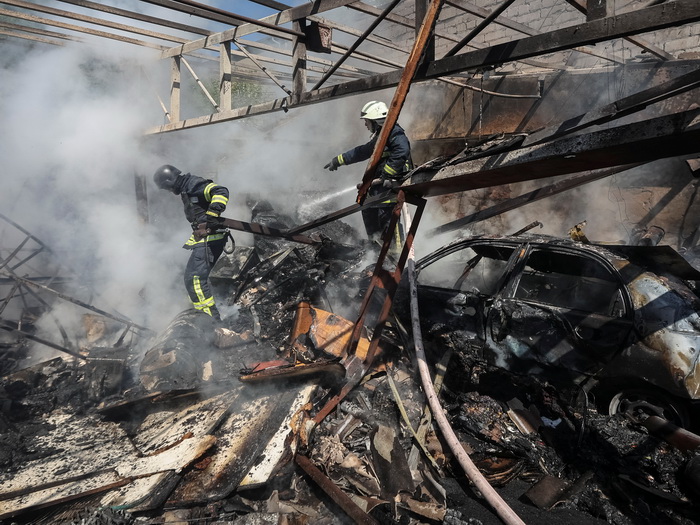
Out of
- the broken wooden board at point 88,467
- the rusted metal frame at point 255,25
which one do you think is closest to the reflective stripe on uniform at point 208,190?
the rusted metal frame at point 255,25

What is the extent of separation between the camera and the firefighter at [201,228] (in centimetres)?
522

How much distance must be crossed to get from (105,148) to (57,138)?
77 cm

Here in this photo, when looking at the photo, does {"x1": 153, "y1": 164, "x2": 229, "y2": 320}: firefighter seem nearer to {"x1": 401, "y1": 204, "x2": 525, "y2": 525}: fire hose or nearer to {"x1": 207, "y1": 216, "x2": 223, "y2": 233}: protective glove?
{"x1": 207, "y1": 216, "x2": 223, "y2": 233}: protective glove

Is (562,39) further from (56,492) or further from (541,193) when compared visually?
(56,492)

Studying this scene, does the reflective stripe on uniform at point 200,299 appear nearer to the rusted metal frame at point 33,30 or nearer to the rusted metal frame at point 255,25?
the rusted metal frame at point 255,25

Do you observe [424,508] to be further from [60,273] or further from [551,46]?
[60,273]

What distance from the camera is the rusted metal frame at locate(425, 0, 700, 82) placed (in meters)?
2.03

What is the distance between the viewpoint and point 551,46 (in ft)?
8.29

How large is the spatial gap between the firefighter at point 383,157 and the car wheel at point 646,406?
304cm

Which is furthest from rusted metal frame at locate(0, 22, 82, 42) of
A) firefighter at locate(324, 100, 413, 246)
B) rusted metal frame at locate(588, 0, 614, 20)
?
rusted metal frame at locate(588, 0, 614, 20)

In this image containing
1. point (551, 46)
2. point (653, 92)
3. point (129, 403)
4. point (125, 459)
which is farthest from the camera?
point (129, 403)

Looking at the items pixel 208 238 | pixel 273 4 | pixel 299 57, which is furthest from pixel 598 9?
pixel 208 238

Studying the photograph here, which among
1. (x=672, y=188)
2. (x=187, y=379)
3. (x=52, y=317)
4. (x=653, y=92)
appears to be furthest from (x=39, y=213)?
(x=672, y=188)

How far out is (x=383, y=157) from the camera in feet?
17.5
